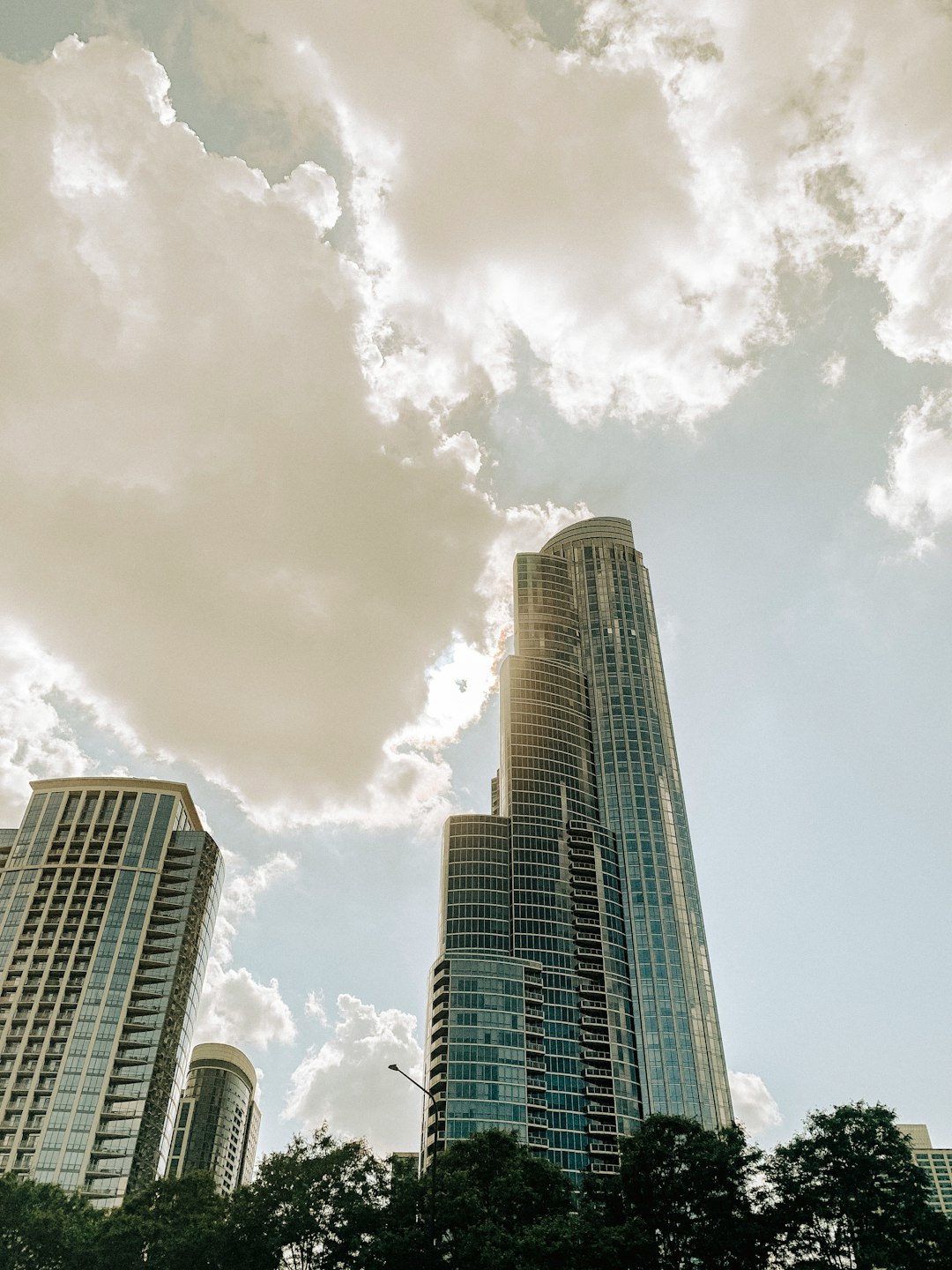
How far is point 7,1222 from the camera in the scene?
71.4m

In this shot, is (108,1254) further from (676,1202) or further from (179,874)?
(179,874)

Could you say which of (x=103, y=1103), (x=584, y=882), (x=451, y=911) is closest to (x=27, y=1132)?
(x=103, y=1103)

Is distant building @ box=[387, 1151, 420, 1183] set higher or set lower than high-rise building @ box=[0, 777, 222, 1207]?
lower

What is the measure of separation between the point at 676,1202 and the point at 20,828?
15471cm

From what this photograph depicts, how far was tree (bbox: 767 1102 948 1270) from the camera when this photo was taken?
196ft

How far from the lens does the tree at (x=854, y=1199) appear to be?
2349 inches

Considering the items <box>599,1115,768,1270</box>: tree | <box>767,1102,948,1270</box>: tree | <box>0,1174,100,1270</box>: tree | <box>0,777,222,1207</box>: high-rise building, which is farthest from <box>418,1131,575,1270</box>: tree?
<box>0,777,222,1207</box>: high-rise building

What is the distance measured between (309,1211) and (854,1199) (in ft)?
125

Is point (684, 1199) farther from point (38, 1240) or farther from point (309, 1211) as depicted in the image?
point (38, 1240)

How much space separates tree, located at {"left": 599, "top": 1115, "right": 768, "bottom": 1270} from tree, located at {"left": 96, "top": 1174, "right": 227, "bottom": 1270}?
28858mm

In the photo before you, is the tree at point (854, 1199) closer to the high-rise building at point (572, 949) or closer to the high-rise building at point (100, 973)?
the high-rise building at point (572, 949)

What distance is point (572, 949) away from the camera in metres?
164

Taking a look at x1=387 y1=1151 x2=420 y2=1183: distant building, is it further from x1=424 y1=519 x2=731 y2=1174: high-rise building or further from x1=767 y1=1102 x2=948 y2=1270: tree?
x1=424 y1=519 x2=731 y2=1174: high-rise building

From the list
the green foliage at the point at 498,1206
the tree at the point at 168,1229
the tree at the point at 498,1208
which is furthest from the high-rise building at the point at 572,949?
the tree at the point at 498,1208
